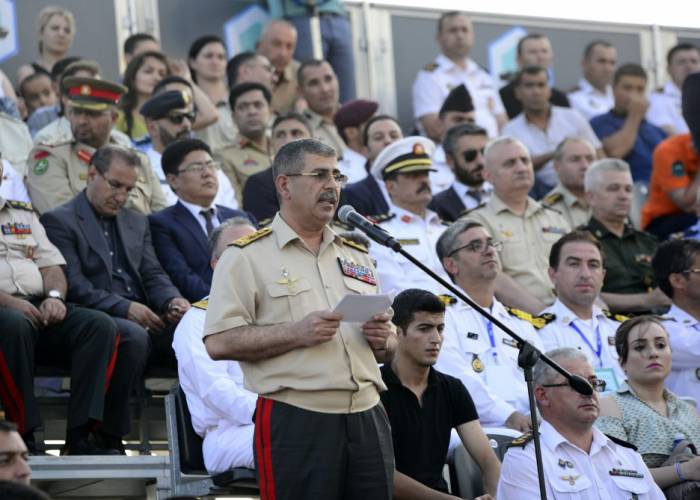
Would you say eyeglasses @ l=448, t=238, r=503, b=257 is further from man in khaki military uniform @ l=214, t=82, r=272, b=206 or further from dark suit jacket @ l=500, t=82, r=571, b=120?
dark suit jacket @ l=500, t=82, r=571, b=120

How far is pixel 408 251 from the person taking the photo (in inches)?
308

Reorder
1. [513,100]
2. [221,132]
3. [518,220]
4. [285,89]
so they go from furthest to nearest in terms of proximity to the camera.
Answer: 1. [513,100]
2. [285,89]
3. [221,132]
4. [518,220]

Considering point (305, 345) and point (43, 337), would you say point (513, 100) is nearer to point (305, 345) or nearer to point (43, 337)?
point (43, 337)

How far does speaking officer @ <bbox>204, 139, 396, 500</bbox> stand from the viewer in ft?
15.1

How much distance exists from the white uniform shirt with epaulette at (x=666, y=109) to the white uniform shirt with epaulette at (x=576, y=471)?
681 cm

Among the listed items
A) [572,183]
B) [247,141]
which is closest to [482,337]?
[572,183]

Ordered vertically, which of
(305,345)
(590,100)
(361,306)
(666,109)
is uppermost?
(590,100)

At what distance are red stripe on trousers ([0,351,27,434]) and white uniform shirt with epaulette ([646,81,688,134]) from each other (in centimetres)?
748

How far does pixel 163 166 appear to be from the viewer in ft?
26.4

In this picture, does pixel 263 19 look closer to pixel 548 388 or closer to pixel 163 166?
pixel 163 166

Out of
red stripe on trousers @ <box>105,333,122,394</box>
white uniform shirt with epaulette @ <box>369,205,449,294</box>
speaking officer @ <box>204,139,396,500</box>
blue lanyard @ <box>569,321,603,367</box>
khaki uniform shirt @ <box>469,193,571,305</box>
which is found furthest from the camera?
khaki uniform shirt @ <box>469,193,571,305</box>

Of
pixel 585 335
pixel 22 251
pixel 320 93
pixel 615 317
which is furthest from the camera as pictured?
pixel 320 93

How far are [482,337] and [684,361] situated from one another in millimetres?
1155

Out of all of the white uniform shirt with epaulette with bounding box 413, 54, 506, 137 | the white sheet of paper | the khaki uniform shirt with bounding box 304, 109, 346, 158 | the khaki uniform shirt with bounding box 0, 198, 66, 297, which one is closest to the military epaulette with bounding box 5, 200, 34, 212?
the khaki uniform shirt with bounding box 0, 198, 66, 297
